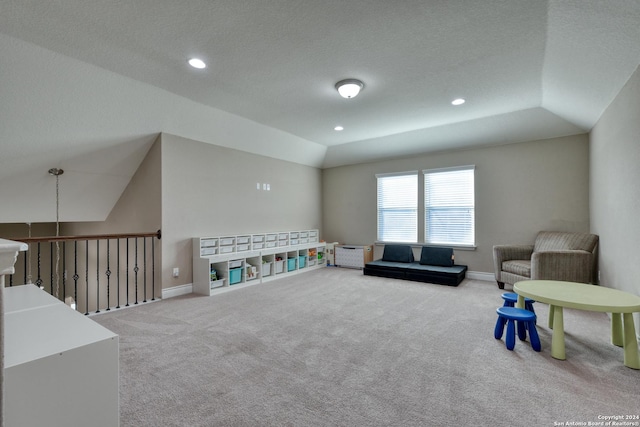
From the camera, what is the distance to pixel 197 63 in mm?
3039

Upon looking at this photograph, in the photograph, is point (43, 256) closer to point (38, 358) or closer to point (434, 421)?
point (38, 358)

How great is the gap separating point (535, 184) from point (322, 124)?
3.76 metres

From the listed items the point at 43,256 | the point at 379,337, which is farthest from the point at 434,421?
the point at 43,256

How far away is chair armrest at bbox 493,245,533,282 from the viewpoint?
4738 mm

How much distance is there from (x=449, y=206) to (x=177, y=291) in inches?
198

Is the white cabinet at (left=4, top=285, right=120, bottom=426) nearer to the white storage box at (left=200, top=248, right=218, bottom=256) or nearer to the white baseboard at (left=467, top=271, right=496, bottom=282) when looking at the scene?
the white storage box at (left=200, top=248, right=218, bottom=256)

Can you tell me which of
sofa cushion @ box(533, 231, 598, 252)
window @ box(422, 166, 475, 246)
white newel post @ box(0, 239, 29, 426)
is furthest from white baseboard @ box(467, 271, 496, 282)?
white newel post @ box(0, 239, 29, 426)

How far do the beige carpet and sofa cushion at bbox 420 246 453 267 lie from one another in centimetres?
173

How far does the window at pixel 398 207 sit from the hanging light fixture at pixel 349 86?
3146 millimetres

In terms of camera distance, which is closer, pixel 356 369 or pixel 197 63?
pixel 356 369

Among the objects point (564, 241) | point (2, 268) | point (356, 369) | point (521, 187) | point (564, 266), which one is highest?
point (521, 187)

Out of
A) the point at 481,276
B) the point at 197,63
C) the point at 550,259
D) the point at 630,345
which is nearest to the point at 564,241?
the point at 550,259

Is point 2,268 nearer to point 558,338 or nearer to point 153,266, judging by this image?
point 558,338

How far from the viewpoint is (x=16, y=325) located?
4.29 ft
